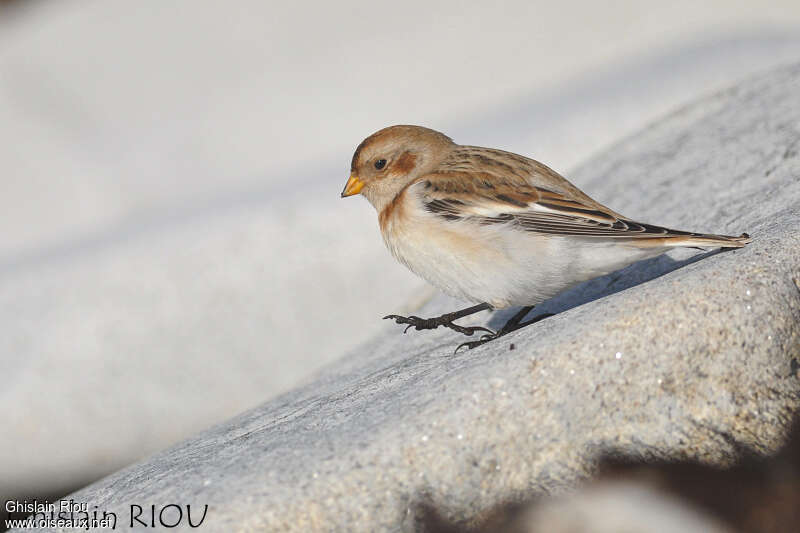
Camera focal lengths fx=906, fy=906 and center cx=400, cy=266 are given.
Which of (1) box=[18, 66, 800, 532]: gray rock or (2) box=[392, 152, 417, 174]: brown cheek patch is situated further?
(2) box=[392, 152, 417, 174]: brown cheek patch

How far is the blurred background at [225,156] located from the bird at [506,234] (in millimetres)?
1441

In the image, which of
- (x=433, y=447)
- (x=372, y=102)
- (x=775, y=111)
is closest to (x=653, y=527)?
(x=433, y=447)

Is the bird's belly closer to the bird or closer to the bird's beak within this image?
the bird

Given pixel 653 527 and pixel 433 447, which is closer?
pixel 653 527

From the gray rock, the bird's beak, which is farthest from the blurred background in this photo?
the gray rock

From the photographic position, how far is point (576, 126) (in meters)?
6.49

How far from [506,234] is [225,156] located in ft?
17.0

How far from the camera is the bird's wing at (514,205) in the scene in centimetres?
331

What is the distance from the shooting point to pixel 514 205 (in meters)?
3.50

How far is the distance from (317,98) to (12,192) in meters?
2.89

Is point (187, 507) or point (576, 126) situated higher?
point (576, 126)

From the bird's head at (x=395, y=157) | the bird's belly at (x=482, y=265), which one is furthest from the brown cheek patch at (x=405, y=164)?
the bird's belly at (x=482, y=265)

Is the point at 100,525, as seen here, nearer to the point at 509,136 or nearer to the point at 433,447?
the point at 433,447

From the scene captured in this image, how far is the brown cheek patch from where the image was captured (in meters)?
3.91
